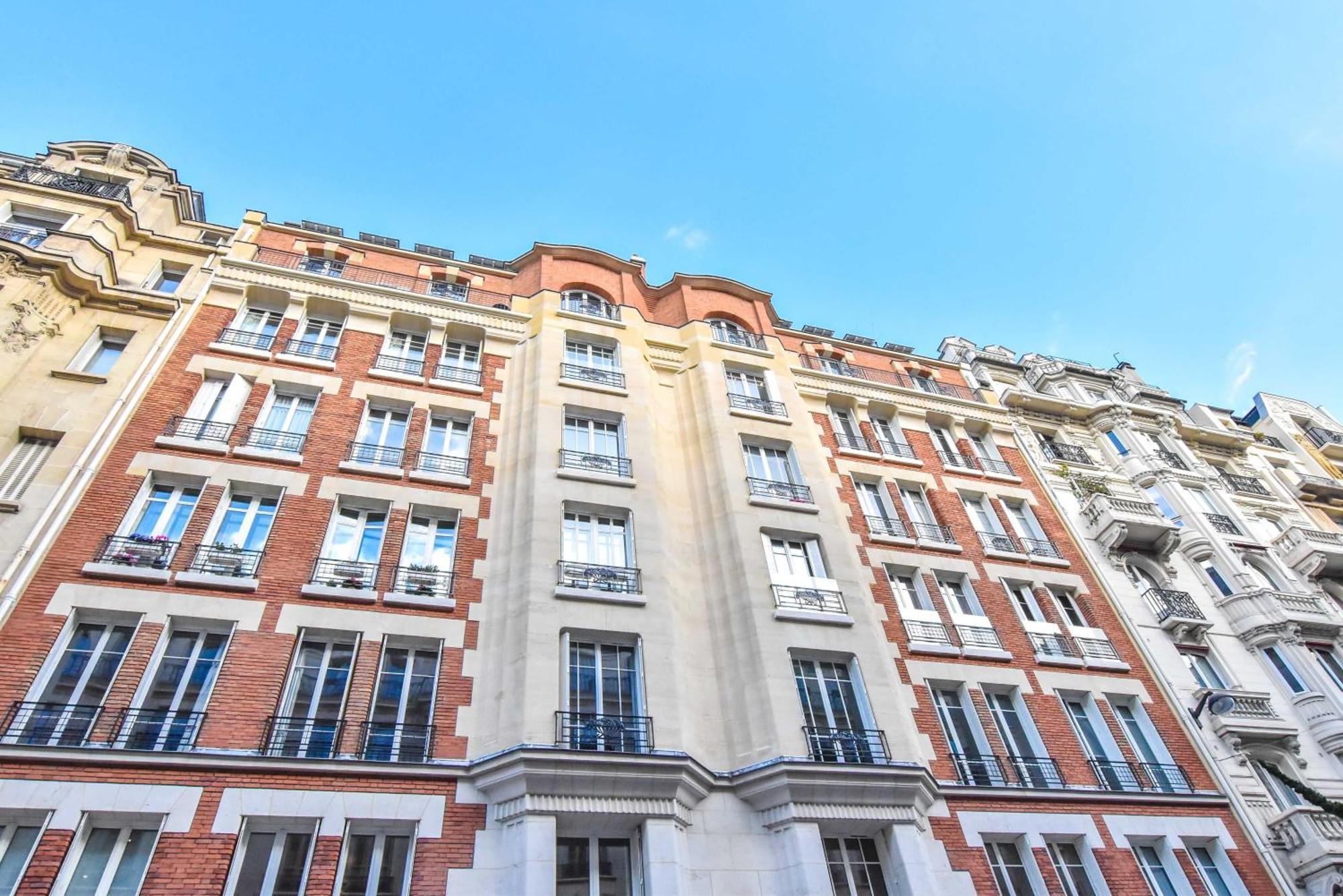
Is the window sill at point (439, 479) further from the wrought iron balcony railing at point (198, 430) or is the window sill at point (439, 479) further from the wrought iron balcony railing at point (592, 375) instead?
the wrought iron balcony railing at point (592, 375)

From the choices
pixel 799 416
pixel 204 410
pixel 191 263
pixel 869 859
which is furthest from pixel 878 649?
pixel 191 263

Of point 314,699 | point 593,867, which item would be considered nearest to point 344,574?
point 314,699

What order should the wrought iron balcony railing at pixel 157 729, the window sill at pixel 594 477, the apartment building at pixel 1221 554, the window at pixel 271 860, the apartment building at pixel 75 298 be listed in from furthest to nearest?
the apartment building at pixel 1221 554 → the window sill at pixel 594 477 → the apartment building at pixel 75 298 → the wrought iron balcony railing at pixel 157 729 → the window at pixel 271 860

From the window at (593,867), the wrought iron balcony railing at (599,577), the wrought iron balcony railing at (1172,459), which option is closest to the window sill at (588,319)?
the wrought iron balcony railing at (599,577)

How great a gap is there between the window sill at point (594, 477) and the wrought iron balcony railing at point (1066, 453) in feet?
49.6

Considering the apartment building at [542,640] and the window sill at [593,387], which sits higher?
the window sill at [593,387]

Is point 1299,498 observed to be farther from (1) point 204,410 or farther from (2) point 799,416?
(1) point 204,410

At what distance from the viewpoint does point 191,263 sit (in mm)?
18719

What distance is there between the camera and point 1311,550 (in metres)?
23.0

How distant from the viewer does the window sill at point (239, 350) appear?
16594 mm

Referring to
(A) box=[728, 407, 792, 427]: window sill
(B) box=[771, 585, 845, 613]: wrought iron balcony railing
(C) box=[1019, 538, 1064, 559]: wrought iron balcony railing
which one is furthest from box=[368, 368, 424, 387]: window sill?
(C) box=[1019, 538, 1064, 559]: wrought iron balcony railing

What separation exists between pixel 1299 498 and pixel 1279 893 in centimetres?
1806

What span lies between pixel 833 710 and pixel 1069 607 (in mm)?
8579

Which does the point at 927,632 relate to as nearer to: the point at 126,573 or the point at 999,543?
the point at 999,543
